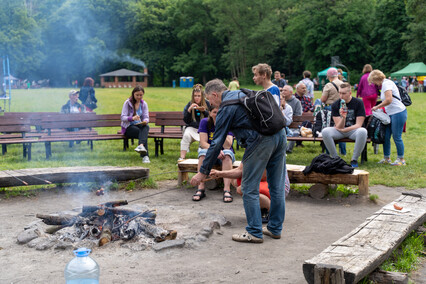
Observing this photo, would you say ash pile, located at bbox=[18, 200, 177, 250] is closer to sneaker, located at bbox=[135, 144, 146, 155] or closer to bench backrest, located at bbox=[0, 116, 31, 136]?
sneaker, located at bbox=[135, 144, 146, 155]

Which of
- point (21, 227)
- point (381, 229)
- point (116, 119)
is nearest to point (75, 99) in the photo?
point (116, 119)

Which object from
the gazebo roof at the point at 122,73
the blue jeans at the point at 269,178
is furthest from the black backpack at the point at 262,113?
the gazebo roof at the point at 122,73

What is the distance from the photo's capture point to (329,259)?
3.70 m

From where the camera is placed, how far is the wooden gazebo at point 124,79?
203 feet

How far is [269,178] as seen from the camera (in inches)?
196

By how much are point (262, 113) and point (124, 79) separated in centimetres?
6137

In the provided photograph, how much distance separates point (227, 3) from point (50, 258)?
57.4 meters

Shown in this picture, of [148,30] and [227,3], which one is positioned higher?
[227,3]

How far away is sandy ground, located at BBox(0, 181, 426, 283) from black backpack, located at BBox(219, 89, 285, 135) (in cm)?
116

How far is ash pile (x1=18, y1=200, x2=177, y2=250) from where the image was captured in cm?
482

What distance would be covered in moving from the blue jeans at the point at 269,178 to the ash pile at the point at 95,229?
82 centimetres

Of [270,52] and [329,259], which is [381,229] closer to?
[329,259]

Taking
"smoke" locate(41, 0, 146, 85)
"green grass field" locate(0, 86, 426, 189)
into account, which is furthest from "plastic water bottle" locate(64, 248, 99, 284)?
"smoke" locate(41, 0, 146, 85)

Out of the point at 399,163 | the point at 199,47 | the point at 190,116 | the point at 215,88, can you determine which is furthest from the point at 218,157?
the point at 199,47
